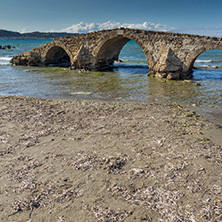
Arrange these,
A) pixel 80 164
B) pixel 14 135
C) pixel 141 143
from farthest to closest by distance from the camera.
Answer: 1. pixel 14 135
2. pixel 141 143
3. pixel 80 164

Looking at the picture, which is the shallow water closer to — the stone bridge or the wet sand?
the stone bridge

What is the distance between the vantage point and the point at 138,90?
1403 centimetres

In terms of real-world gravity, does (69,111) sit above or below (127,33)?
below

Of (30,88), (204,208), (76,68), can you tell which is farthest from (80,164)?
(76,68)

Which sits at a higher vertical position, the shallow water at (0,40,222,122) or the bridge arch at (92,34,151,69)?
the bridge arch at (92,34,151,69)

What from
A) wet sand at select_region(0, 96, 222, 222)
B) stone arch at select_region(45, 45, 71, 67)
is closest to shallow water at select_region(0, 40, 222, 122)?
wet sand at select_region(0, 96, 222, 222)

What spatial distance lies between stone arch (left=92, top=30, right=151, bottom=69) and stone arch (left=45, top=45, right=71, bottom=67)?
16.7 ft

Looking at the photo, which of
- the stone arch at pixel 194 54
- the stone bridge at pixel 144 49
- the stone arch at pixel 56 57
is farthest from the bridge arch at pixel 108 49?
the stone arch at pixel 56 57

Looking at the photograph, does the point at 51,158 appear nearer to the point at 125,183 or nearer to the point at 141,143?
the point at 125,183

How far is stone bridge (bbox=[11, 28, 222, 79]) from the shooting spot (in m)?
16.2

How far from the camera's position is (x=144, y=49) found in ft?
60.5

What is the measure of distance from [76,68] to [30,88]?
29.3 ft

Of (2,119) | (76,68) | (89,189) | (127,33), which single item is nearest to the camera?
(89,189)

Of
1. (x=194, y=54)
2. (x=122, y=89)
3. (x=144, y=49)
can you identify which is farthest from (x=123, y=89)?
(x=194, y=54)
